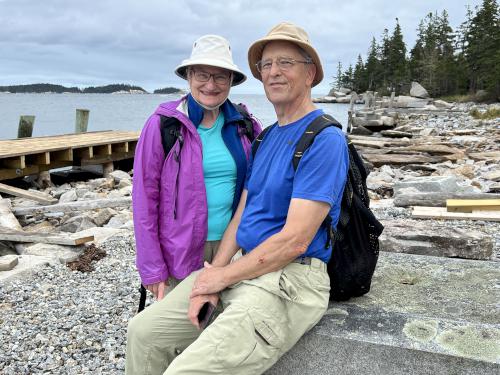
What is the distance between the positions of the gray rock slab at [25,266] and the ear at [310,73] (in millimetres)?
4488

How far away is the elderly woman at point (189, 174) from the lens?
3035mm

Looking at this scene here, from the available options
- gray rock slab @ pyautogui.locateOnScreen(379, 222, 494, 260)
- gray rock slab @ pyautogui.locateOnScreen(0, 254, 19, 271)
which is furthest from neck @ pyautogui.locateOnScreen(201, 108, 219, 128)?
gray rock slab @ pyautogui.locateOnScreen(0, 254, 19, 271)

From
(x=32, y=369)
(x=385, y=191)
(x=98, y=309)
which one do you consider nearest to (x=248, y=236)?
(x=32, y=369)

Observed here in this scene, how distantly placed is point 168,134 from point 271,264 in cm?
101

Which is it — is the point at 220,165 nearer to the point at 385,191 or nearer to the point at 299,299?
the point at 299,299

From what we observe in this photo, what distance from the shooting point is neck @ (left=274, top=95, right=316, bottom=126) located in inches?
111

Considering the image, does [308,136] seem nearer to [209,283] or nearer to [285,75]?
[285,75]

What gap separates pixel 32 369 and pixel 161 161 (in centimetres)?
212

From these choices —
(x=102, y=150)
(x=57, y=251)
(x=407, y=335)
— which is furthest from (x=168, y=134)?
(x=102, y=150)

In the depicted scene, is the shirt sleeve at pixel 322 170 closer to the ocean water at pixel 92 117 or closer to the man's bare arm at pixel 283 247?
the man's bare arm at pixel 283 247

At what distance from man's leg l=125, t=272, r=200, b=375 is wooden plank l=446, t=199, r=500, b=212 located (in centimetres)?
572

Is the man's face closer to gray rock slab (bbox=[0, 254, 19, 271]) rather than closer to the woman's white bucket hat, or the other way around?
the woman's white bucket hat

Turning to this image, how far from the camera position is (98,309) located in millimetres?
5066

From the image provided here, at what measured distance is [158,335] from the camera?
2691 millimetres
